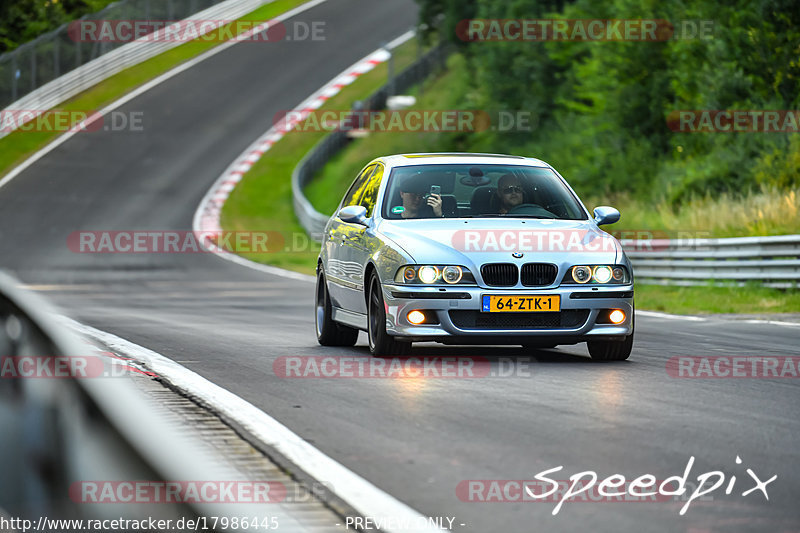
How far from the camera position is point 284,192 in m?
44.7

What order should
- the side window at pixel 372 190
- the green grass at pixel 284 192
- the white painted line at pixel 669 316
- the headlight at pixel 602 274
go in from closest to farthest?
the headlight at pixel 602 274 < the side window at pixel 372 190 < the white painted line at pixel 669 316 < the green grass at pixel 284 192

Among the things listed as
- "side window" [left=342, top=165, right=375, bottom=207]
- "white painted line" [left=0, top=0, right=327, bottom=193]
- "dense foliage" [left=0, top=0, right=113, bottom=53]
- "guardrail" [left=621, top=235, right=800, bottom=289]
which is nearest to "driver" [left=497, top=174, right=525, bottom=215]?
"side window" [left=342, top=165, right=375, bottom=207]

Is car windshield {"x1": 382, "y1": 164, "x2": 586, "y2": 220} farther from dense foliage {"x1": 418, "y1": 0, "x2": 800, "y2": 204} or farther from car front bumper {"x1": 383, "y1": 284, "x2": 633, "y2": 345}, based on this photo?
dense foliage {"x1": 418, "y1": 0, "x2": 800, "y2": 204}

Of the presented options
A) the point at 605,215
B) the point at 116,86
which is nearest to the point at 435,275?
the point at 605,215

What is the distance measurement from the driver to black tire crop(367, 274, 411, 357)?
130 cm

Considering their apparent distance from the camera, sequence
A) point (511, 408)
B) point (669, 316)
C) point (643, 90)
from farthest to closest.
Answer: point (643, 90) < point (669, 316) < point (511, 408)

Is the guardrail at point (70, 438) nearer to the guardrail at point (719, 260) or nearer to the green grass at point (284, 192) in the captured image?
the guardrail at point (719, 260)

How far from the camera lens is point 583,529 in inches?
190

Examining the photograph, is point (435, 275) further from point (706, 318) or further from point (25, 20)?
point (25, 20)

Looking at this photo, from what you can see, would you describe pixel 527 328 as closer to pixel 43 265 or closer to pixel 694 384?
pixel 694 384

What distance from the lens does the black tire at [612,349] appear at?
34.1 ft

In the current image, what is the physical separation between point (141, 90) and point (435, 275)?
46263 millimetres

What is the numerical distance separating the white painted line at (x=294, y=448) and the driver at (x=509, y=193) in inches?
119

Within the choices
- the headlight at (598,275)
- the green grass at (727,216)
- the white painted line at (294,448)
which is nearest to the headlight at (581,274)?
the headlight at (598,275)
